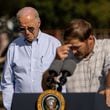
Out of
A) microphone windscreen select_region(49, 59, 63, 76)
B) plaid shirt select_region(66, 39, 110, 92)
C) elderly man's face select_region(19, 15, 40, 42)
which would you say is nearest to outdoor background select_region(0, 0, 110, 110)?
elderly man's face select_region(19, 15, 40, 42)

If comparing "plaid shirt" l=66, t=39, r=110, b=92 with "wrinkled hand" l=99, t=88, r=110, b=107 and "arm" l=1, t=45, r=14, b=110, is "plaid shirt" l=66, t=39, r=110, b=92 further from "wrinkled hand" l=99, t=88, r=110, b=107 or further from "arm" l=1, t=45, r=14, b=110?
"arm" l=1, t=45, r=14, b=110

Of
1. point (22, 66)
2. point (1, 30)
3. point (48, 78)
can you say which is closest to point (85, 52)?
point (48, 78)

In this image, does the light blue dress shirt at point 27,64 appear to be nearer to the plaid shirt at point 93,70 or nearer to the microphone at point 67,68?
the plaid shirt at point 93,70

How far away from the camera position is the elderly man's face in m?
6.41

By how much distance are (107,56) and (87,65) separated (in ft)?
0.57

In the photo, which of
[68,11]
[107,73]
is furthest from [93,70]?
[68,11]

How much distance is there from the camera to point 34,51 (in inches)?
262

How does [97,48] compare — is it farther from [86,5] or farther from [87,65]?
[86,5]

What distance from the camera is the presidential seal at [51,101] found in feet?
16.1

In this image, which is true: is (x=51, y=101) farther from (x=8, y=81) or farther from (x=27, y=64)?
(x=8, y=81)

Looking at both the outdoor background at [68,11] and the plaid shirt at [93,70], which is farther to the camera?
the outdoor background at [68,11]

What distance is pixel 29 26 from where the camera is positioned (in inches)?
253

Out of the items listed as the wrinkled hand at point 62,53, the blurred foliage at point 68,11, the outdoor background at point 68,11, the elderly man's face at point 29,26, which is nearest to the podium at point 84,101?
the wrinkled hand at point 62,53

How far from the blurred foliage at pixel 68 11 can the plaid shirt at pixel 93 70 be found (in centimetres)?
2683
